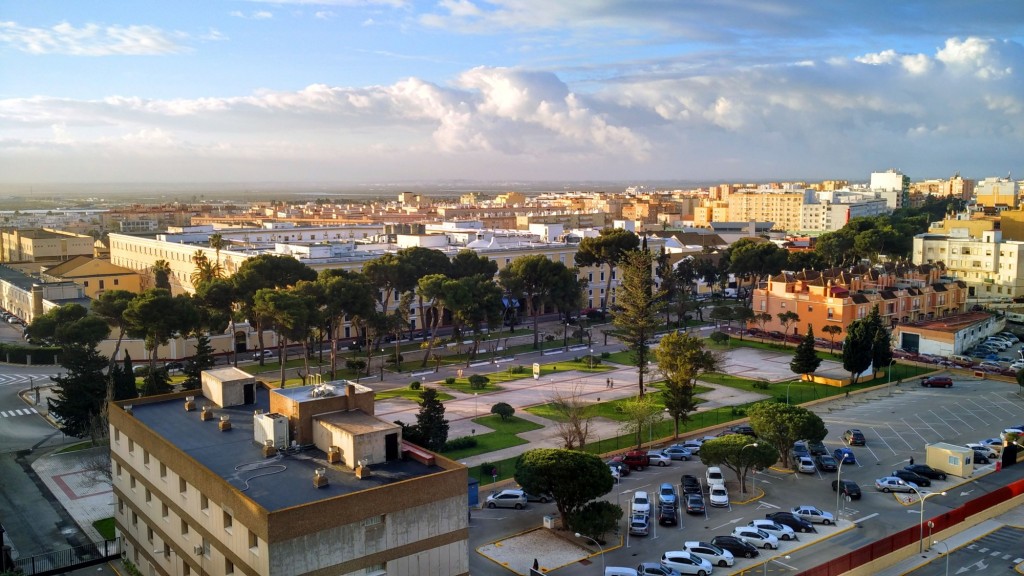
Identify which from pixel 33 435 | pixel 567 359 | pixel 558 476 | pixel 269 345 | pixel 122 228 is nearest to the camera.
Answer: pixel 558 476

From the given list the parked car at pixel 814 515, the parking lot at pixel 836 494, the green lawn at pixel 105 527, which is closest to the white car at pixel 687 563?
the parking lot at pixel 836 494

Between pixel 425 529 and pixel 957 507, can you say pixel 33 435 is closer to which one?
pixel 425 529

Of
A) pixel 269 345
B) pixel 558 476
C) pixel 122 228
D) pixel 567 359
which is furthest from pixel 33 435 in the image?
pixel 122 228

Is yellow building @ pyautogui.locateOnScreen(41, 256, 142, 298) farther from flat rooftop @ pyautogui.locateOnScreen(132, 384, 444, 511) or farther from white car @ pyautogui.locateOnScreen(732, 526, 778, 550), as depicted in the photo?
white car @ pyautogui.locateOnScreen(732, 526, 778, 550)

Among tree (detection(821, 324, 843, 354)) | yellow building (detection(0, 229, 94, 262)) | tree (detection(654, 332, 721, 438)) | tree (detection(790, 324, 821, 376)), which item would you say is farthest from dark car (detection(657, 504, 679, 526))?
yellow building (detection(0, 229, 94, 262))

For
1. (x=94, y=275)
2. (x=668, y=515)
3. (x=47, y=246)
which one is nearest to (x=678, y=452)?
(x=668, y=515)
